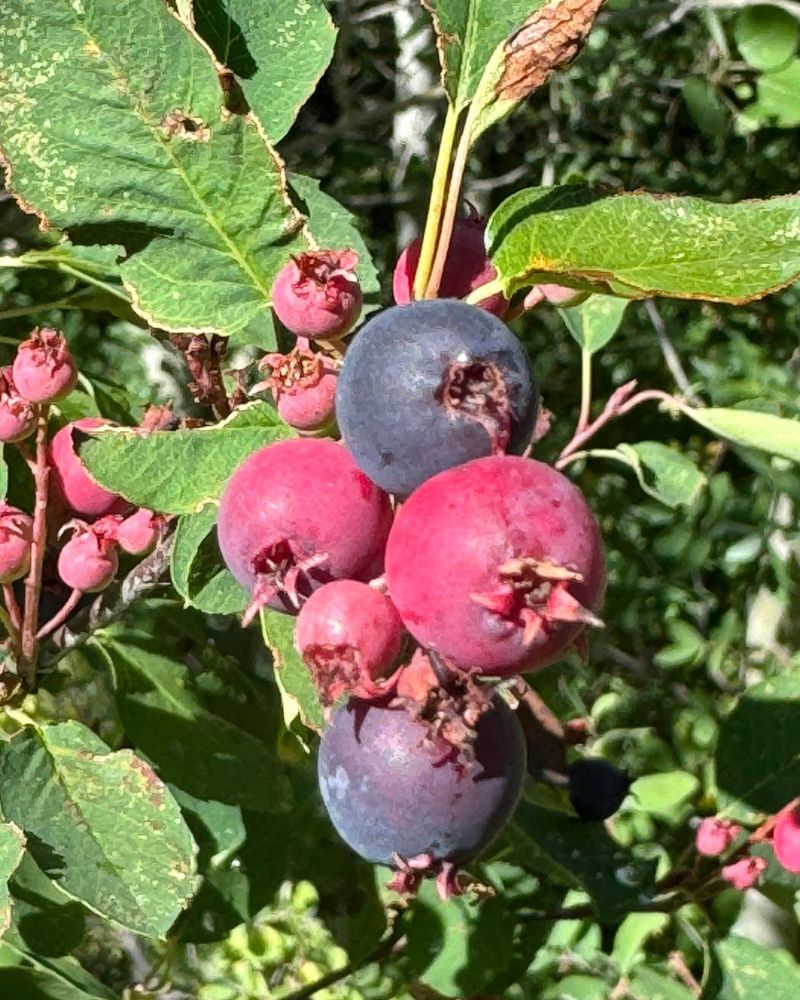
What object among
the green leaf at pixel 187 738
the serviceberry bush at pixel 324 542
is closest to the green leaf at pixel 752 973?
the serviceberry bush at pixel 324 542

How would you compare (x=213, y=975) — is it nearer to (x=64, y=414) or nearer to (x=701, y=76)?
(x=64, y=414)

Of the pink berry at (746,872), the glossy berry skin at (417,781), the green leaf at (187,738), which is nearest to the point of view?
the glossy berry skin at (417,781)

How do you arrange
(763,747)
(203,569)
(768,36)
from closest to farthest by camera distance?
1. (203,569)
2. (763,747)
3. (768,36)

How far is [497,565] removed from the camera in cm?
51

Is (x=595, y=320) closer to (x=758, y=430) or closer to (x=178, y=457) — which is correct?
(x=758, y=430)

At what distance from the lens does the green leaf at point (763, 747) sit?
4.26 feet

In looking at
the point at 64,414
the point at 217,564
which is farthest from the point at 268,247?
the point at 64,414

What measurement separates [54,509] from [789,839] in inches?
28.8

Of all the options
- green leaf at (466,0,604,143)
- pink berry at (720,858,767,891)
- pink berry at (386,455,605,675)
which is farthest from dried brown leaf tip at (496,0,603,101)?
pink berry at (720,858,767,891)

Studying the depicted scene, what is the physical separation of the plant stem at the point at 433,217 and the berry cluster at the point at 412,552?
43 millimetres

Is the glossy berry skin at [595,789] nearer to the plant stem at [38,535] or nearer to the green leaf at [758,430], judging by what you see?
the green leaf at [758,430]

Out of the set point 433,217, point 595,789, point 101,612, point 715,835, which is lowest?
point 715,835

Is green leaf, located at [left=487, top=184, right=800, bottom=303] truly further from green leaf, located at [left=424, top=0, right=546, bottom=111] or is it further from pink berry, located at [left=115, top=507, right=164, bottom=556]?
pink berry, located at [left=115, top=507, right=164, bottom=556]

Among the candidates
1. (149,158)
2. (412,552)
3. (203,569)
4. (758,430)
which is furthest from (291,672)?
(758,430)
